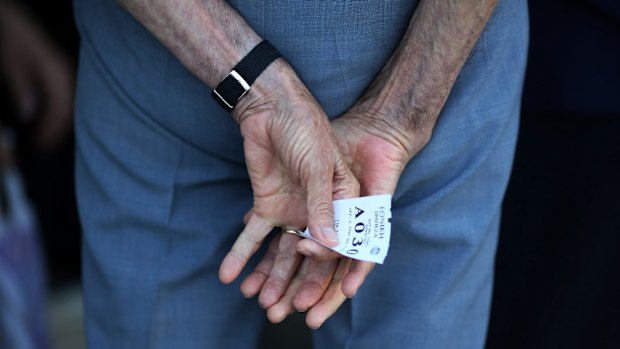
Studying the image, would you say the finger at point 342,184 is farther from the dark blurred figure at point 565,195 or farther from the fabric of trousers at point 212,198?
the dark blurred figure at point 565,195

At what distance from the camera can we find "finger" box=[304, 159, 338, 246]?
2.85 feet

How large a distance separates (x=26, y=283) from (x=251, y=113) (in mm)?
1112

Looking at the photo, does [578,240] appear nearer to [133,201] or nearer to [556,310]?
[556,310]

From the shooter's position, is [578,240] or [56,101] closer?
[578,240]

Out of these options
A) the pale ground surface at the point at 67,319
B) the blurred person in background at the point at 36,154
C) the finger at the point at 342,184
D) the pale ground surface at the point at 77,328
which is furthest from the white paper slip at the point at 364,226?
the pale ground surface at the point at 67,319

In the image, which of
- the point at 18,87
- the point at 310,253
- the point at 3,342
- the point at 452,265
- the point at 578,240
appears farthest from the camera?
the point at 18,87

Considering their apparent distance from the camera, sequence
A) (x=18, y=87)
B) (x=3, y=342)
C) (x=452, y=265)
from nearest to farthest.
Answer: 1. (x=452, y=265)
2. (x=3, y=342)
3. (x=18, y=87)

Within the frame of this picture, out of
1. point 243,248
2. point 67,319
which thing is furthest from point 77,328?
point 243,248

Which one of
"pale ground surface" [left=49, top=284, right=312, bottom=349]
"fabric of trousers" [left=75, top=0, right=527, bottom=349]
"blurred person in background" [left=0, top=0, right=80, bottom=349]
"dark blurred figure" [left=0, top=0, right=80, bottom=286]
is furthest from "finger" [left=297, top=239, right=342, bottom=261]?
"dark blurred figure" [left=0, top=0, right=80, bottom=286]

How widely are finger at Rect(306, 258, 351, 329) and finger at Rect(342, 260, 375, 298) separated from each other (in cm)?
4

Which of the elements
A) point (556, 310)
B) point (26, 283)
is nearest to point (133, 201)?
point (556, 310)

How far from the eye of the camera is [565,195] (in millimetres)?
1330

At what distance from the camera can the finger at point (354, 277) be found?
891mm

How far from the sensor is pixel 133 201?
1041 millimetres
